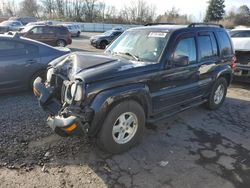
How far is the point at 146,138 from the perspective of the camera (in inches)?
172

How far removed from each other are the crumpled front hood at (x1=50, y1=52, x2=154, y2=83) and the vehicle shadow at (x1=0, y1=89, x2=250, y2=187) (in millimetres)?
1170

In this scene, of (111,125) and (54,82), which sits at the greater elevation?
(54,82)

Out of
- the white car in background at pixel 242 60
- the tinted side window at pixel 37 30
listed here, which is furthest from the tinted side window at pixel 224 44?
the tinted side window at pixel 37 30

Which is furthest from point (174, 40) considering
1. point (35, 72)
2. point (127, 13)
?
point (127, 13)

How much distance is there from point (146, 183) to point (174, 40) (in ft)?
7.79

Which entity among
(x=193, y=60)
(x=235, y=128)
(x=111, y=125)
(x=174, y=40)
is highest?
(x=174, y=40)

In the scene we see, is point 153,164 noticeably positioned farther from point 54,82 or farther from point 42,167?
point 54,82

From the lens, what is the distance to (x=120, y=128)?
3.79m

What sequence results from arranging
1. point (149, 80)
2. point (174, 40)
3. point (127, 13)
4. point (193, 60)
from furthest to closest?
point (127, 13), point (193, 60), point (174, 40), point (149, 80)

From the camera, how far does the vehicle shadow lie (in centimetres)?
329

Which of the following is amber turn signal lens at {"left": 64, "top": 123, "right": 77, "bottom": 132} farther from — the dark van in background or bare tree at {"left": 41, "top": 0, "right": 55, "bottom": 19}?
bare tree at {"left": 41, "top": 0, "right": 55, "bottom": 19}

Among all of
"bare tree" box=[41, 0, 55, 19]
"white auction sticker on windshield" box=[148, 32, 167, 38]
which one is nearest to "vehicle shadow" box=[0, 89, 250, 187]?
"white auction sticker on windshield" box=[148, 32, 167, 38]

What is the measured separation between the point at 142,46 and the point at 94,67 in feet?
3.92

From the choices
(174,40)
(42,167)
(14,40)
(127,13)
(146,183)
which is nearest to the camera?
(146,183)
